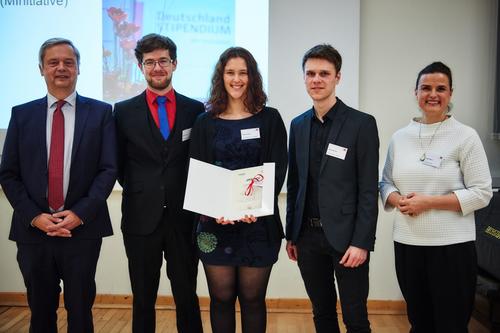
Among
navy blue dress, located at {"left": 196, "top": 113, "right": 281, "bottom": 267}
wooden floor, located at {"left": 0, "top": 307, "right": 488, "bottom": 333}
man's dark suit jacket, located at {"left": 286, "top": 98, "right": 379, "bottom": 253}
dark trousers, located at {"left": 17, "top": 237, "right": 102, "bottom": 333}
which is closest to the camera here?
man's dark suit jacket, located at {"left": 286, "top": 98, "right": 379, "bottom": 253}

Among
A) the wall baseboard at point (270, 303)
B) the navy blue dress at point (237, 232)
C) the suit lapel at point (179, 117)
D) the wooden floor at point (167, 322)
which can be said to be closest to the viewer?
the navy blue dress at point (237, 232)

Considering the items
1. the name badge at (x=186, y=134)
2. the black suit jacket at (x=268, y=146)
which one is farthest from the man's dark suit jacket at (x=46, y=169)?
the black suit jacket at (x=268, y=146)

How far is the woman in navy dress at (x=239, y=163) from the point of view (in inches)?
84.4

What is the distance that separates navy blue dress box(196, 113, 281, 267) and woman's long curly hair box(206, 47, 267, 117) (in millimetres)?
73

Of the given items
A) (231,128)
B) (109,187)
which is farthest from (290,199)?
(109,187)

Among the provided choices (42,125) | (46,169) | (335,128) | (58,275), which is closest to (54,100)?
(42,125)

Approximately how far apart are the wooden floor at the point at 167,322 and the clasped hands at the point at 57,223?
4.98ft

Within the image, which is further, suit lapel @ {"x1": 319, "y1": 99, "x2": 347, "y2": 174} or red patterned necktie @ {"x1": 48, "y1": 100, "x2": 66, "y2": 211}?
red patterned necktie @ {"x1": 48, "y1": 100, "x2": 66, "y2": 211}

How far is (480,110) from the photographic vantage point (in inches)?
145

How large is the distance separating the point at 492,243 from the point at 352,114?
5.03 ft

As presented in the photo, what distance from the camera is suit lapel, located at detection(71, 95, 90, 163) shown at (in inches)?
89.0

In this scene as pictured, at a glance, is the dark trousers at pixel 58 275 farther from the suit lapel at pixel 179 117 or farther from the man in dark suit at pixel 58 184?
the suit lapel at pixel 179 117

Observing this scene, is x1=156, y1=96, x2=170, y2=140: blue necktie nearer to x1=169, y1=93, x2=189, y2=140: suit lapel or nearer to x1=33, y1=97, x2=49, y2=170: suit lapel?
x1=169, y1=93, x2=189, y2=140: suit lapel

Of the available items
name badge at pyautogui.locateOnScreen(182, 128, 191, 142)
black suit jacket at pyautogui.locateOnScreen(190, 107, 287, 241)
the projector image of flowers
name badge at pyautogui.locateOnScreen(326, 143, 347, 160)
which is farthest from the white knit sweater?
the projector image of flowers
